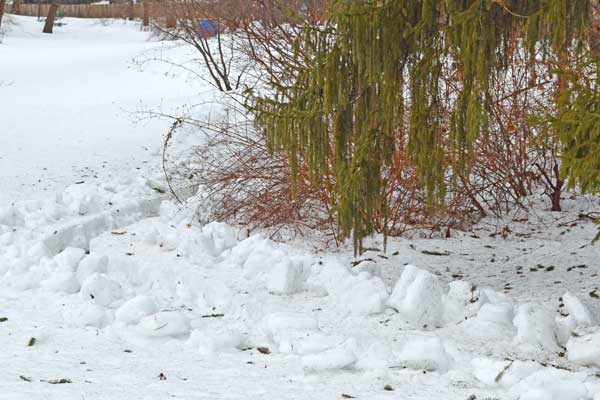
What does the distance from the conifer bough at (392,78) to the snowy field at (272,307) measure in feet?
2.26

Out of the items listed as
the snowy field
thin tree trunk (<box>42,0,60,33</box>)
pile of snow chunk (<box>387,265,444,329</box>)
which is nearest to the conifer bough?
pile of snow chunk (<box>387,265,444,329</box>)

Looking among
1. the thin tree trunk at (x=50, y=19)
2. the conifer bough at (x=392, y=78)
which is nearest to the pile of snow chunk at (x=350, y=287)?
the conifer bough at (x=392, y=78)

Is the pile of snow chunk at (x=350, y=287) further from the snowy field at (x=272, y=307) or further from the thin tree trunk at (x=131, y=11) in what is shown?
the thin tree trunk at (x=131, y=11)

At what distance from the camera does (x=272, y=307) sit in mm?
4656

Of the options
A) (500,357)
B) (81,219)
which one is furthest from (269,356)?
(81,219)

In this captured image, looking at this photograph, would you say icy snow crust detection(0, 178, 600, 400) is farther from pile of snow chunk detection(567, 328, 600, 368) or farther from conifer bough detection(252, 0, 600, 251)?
conifer bough detection(252, 0, 600, 251)

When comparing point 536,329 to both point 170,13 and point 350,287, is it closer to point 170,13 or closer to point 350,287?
point 350,287

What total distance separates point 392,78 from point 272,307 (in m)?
1.51

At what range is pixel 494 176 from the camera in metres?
7.17

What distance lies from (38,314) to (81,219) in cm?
223

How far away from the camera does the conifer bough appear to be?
13.3 ft

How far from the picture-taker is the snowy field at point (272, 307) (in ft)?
11.8

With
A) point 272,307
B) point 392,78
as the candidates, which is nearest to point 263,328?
point 272,307

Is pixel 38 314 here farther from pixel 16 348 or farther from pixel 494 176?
pixel 494 176
